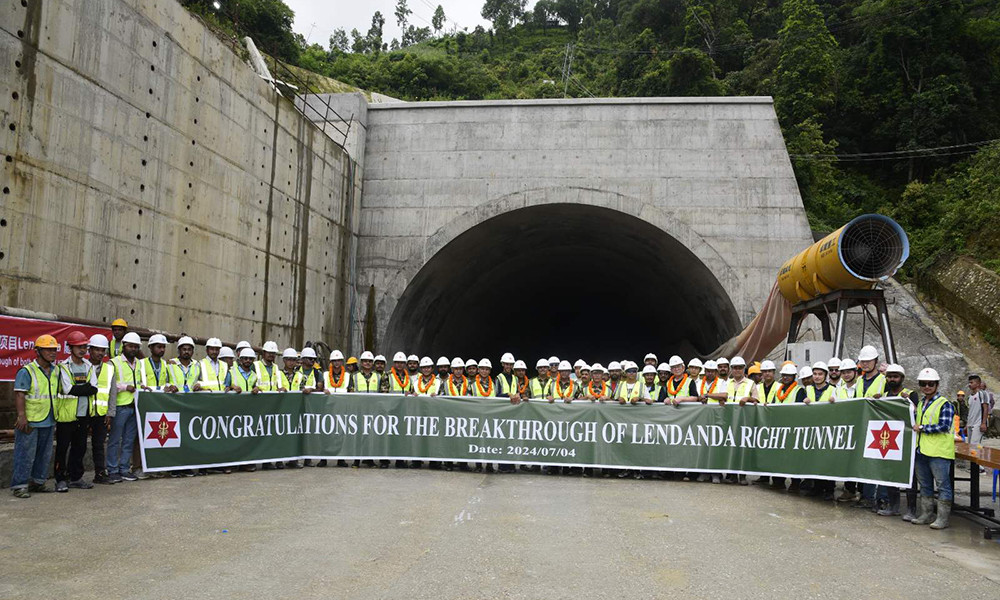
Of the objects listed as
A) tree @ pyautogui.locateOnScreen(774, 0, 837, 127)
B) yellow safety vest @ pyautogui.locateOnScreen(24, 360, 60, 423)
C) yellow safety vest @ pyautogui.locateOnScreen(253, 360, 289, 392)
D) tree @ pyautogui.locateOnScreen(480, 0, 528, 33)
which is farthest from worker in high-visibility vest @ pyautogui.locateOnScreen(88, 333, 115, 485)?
tree @ pyautogui.locateOnScreen(480, 0, 528, 33)

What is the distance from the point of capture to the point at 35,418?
767 centimetres

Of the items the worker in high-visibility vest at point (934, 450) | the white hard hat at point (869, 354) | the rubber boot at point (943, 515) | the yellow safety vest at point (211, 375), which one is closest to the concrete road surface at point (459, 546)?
the rubber boot at point (943, 515)

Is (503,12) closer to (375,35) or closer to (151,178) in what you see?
(375,35)

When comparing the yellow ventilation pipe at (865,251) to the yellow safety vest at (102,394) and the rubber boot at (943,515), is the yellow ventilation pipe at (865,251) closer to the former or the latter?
the rubber boot at (943,515)

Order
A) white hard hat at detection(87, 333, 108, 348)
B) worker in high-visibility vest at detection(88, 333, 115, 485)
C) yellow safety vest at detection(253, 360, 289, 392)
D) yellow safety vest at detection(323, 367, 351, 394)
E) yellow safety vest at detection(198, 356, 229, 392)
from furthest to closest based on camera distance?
yellow safety vest at detection(323, 367, 351, 394) → yellow safety vest at detection(253, 360, 289, 392) → yellow safety vest at detection(198, 356, 229, 392) → worker in high-visibility vest at detection(88, 333, 115, 485) → white hard hat at detection(87, 333, 108, 348)

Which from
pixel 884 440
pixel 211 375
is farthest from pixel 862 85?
pixel 211 375

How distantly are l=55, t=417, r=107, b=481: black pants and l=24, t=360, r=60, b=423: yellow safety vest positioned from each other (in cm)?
42

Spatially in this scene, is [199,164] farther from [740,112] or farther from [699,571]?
[740,112]

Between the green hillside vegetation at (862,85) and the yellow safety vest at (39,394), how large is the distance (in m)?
12.6

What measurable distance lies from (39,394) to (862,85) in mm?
36146

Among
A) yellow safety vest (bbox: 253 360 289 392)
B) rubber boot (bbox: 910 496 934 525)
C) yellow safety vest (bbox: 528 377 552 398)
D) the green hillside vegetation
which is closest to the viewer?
rubber boot (bbox: 910 496 934 525)

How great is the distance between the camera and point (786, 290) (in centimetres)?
1348

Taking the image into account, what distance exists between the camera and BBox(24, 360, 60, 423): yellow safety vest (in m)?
7.66

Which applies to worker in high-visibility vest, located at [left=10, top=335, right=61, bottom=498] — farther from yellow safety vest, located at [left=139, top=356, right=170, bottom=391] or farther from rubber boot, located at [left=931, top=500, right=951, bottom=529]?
rubber boot, located at [left=931, top=500, right=951, bottom=529]
